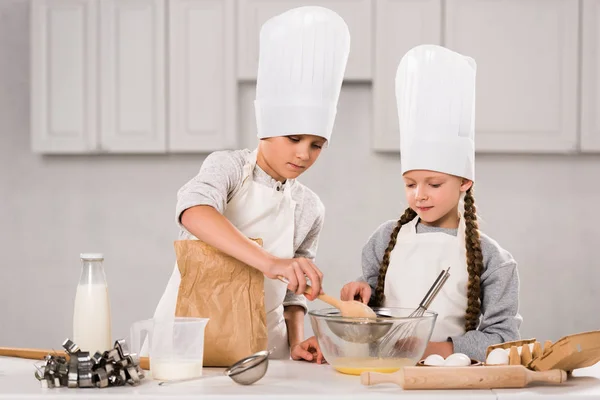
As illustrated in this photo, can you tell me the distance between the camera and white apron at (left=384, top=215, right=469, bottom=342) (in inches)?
66.1

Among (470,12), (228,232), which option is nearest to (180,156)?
(470,12)

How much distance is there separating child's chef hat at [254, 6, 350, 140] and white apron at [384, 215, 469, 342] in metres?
0.33

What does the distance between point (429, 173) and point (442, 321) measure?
0.32m

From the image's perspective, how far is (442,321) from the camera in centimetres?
167

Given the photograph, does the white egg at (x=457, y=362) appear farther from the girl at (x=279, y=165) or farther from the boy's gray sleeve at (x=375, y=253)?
the boy's gray sleeve at (x=375, y=253)

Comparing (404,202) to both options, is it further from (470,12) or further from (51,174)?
(51,174)

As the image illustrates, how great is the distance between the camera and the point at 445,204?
5.53 feet

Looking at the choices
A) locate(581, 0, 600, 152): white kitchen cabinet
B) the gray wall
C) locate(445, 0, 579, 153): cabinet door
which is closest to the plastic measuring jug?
the gray wall

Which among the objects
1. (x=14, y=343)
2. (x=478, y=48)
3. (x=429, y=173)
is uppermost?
(x=478, y=48)

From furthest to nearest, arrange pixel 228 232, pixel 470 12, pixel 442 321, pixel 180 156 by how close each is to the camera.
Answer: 1. pixel 180 156
2. pixel 470 12
3. pixel 442 321
4. pixel 228 232

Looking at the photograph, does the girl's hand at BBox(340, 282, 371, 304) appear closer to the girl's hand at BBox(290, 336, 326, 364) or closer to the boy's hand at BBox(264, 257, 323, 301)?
the girl's hand at BBox(290, 336, 326, 364)

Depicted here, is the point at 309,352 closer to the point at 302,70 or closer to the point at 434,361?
the point at 434,361

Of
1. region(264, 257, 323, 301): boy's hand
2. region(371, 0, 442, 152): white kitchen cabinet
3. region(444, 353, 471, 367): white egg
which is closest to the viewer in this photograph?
region(444, 353, 471, 367): white egg

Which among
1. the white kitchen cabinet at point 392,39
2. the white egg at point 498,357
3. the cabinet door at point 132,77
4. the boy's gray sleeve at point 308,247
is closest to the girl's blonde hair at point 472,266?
the boy's gray sleeve at point 308,247
